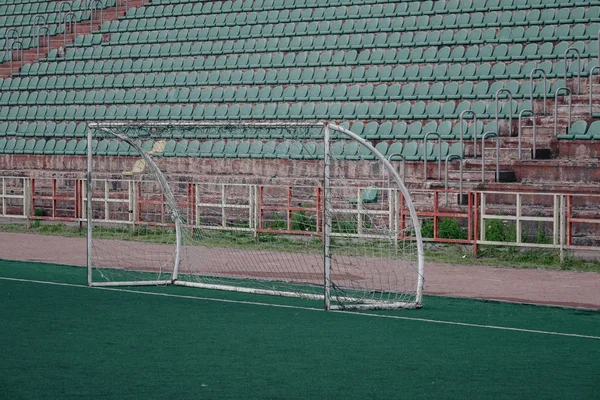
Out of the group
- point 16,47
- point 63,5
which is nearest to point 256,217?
point 16,47

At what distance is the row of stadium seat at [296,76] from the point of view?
64.7 ft

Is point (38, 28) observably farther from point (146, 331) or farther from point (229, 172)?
point (146, 331)

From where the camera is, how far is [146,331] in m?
9.55

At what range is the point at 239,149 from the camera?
70.2 feet

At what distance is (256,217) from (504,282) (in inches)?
231

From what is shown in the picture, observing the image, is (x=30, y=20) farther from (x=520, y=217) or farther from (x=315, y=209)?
(x=520, y=217)

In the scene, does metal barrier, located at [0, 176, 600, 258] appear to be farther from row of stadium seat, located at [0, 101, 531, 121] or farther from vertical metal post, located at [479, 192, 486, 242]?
row of stadium seat, located at [0, 101, 531, 121]

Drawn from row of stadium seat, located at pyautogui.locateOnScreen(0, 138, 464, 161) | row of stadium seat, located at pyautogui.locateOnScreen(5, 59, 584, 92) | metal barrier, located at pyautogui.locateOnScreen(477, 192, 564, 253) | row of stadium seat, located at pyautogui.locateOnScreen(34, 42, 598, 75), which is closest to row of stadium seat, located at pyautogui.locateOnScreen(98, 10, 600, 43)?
row of stadium seat, located at pyautogui.locateOnScreen(34, 42, 598, 75)

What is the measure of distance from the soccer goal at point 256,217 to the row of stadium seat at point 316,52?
98.3 inches

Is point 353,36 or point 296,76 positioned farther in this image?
point 353,36

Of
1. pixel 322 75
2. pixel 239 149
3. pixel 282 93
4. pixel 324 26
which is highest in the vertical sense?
pixel 324 26

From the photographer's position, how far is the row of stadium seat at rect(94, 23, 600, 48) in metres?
20.3

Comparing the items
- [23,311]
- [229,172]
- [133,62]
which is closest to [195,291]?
[23,311]

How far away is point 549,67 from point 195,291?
983 centimetres
